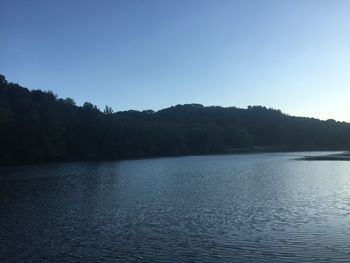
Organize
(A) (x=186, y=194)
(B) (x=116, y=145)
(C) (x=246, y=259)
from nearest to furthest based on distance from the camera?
(C) (x=246, y=259) < (A) (x=186, y=194) < (B) (x=116, y=145)

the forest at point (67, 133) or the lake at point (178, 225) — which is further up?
the forest at point (67, 133)

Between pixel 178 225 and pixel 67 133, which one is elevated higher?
pixel 67 133

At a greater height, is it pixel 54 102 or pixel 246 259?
pixel 54 102

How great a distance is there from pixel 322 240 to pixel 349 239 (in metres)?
1.14

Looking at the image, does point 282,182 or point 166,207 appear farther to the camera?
point 282,182

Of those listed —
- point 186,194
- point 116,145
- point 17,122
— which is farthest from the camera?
point 116,145

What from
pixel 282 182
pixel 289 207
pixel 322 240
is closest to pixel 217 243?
pixel 322 240

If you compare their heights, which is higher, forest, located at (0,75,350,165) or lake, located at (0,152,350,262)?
forest, located at (0,75,350,165)

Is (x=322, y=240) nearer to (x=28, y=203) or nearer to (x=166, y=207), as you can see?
(x=166, y=207)

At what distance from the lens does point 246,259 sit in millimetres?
16500

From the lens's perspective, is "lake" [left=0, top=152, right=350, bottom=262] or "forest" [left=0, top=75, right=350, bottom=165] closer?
"lake" [left=0, top=152, right=350, bottom=262]

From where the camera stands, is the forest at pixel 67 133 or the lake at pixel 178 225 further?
the forest at pixel 67 133

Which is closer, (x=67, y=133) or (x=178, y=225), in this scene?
(x=178, y=225)

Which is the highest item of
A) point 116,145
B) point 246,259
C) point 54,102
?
point 54,102
